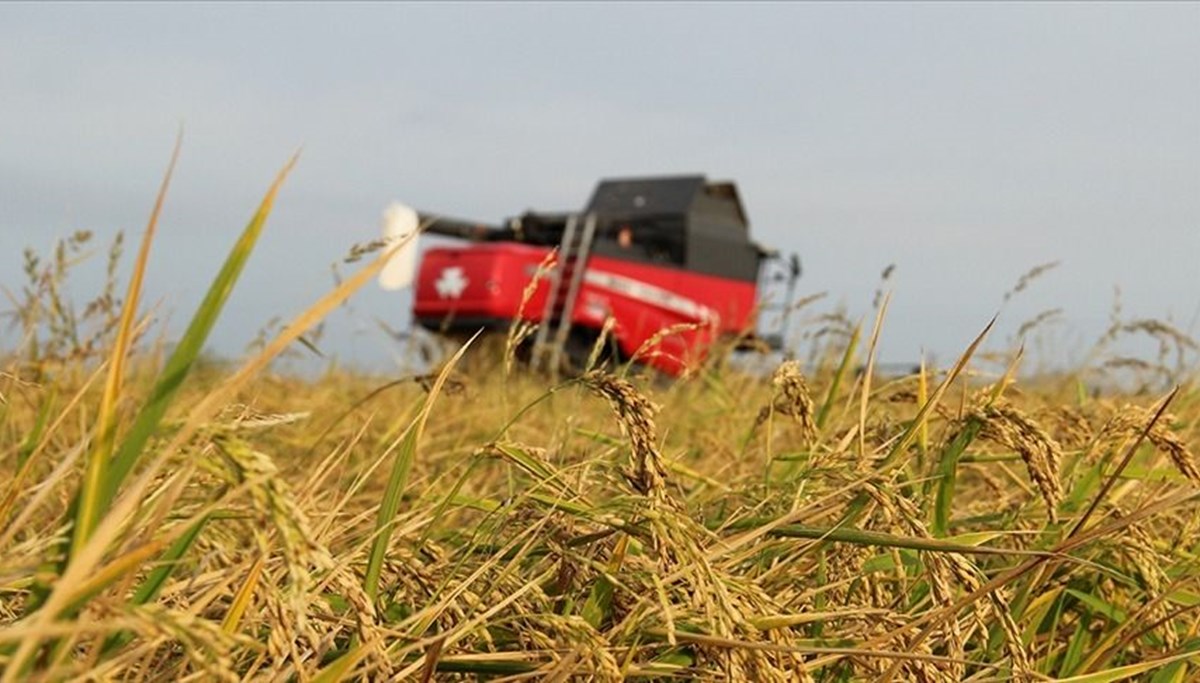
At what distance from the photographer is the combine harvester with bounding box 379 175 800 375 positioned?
13.9 meters

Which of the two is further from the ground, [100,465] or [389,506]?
[100,465]

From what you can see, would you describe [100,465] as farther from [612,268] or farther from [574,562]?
[612,268]

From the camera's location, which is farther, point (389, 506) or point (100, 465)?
point (389, 506)

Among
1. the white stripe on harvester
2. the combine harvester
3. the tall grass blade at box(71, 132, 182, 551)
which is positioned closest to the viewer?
the tall grass blade at box(71, 132, 182, 551)

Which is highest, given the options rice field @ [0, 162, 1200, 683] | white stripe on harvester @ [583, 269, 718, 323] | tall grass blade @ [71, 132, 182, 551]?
tall grass blade @ [71, 132, 182, 551]

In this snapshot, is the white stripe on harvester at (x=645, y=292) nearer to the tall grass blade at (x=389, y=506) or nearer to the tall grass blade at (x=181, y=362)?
the tall grass blade at (x=389, y=506)

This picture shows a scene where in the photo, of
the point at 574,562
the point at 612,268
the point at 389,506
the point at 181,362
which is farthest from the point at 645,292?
the point at 181,362

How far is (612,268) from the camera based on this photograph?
15164 millimetres

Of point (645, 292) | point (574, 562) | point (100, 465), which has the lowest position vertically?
point (645, 292)

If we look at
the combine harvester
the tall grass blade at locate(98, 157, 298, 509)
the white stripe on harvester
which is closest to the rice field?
the tall grass blade at locate(98, 157, 298, 509)

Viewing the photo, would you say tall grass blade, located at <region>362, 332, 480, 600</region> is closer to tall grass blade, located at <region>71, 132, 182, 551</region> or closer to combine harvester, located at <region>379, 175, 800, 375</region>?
tall grass blade, located at <region>71, 132, 182, 551</region>

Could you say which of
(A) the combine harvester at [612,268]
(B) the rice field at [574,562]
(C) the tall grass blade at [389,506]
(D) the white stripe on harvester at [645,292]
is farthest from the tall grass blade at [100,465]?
(D) the white stripe on harvester at [645,292]

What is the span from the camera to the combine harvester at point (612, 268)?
13.9 metres

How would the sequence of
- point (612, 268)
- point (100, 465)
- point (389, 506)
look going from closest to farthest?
1. point (100, 465)
2. point (389, 506)
3. point (612, 268)
